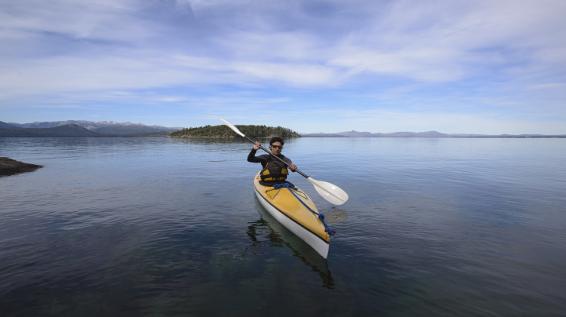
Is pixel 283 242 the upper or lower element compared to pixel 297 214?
lower

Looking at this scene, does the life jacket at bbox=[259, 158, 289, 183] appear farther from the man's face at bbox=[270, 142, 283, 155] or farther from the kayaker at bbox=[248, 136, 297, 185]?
the man's face at bbox=[270, 142, 283, 155]

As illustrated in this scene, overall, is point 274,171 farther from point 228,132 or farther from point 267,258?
point 228,132

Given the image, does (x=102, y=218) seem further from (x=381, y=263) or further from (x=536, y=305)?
(x=536, y=305)

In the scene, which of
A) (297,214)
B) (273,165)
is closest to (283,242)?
(297,214)

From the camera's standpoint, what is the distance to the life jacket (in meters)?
14.1

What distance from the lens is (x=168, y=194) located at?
19000 millimetres

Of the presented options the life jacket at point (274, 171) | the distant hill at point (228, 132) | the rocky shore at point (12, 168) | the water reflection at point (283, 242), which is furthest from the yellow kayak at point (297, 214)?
the distant hill at point (228, 132)

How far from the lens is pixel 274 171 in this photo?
14.2 metres

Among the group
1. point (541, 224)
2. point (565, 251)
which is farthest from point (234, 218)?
point (541, 224)

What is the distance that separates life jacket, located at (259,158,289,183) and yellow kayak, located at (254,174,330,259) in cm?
49

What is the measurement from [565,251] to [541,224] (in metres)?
3.58

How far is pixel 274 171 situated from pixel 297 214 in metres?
3.85

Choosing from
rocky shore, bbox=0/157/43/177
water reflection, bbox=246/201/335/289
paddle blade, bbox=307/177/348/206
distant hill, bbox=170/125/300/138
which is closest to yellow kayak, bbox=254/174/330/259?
water reflection, bbox=246/201/335/289

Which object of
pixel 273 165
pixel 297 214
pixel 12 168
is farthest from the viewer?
pixel 12 168
